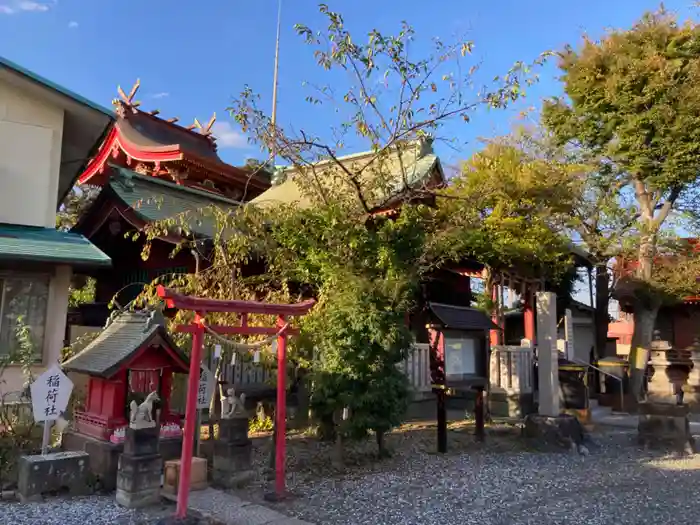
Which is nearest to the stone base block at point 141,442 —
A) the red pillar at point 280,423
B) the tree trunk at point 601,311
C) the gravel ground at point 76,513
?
the gravel ground at point 76,513

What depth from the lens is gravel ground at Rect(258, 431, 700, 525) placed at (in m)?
6.38

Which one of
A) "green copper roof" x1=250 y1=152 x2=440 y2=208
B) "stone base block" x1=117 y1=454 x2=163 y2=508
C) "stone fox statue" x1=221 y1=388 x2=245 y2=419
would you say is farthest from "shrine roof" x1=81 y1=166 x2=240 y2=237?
"stone base block" x1=117 y1=454 x2=163 y2=508

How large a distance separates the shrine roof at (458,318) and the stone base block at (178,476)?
481 centimetres

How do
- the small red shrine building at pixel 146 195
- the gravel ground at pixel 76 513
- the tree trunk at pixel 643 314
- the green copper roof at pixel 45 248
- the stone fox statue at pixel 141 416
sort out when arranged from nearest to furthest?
the gravel ground at pixel 76 513 < the stone fox statue at pixel 141 416 < the green copper roof at pixel 45 248 < the small red shrine building at pixel 146 195 < the tree trunk at pixel 643 314

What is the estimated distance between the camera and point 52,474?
6.52 metres

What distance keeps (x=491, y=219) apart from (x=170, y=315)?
8.75m

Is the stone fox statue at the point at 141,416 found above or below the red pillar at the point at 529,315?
below

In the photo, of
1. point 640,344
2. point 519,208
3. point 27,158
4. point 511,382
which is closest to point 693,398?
point 640,344

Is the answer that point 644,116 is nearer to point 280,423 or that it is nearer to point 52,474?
point 280,423

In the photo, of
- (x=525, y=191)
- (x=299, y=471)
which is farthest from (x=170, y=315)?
(x=525, y=191)

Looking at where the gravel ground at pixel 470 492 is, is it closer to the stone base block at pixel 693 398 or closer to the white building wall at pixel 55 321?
the white building wall at pixel 55 321

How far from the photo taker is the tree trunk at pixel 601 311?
21.3m

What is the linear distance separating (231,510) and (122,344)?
101 inches

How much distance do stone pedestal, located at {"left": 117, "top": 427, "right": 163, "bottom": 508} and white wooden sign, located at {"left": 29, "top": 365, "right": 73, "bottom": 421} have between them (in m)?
1.22
